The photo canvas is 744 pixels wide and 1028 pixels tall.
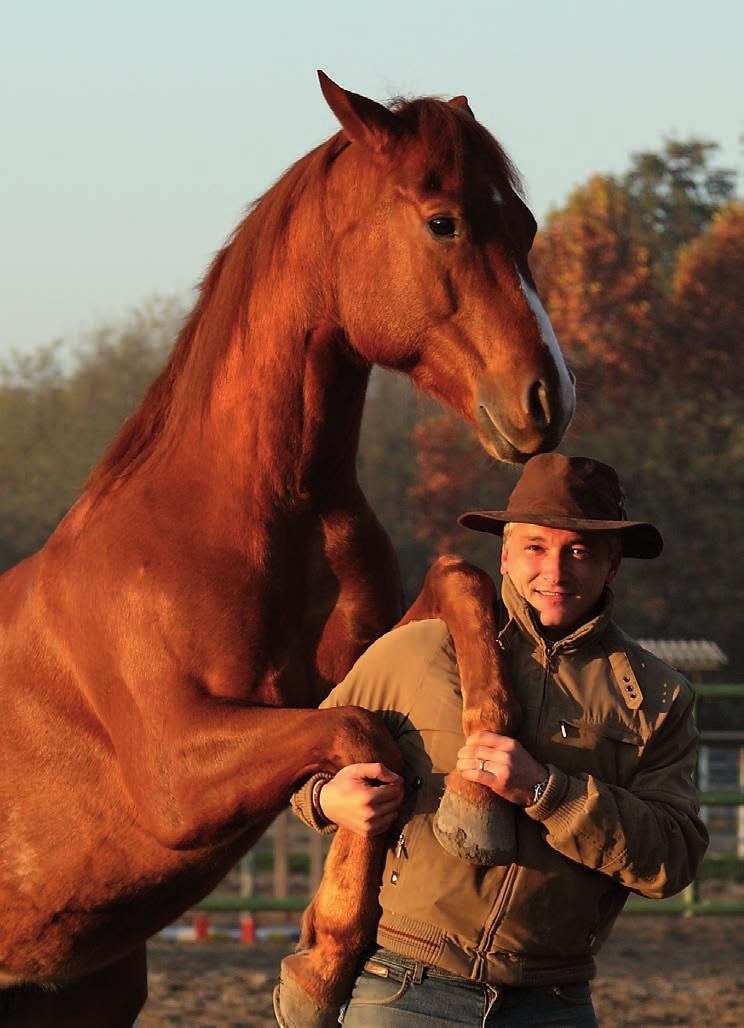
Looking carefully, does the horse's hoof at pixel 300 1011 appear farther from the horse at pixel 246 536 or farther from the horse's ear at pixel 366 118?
the horse's ear at pixel 366 118

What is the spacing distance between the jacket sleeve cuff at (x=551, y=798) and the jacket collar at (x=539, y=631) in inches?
11.4

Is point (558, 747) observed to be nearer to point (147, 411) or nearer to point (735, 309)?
point (147, 411)

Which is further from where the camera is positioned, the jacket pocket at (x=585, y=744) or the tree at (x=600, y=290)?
the tree at (x=600, y=290)

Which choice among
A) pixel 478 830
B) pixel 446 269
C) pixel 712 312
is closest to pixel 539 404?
pixel 446 269

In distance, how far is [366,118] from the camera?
4012 mm

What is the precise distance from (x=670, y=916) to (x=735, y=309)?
65.6ft

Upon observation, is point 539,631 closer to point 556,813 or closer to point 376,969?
point 556,813

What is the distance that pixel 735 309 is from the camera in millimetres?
29547

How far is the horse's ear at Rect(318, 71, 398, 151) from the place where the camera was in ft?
13.2

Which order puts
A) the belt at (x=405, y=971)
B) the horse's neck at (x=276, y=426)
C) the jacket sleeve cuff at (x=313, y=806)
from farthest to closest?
the horse's neck at (x=276, y=426) < the jacket sleeve cuff at (x=313, y=806) < the belt at (x=405, y=971)

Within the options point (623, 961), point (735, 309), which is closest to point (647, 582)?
point (735, 309)

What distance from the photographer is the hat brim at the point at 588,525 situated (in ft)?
10.6

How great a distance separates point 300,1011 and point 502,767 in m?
0.72

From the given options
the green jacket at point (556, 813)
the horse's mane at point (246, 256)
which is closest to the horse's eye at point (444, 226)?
the horse's mane at point (246, 256)
